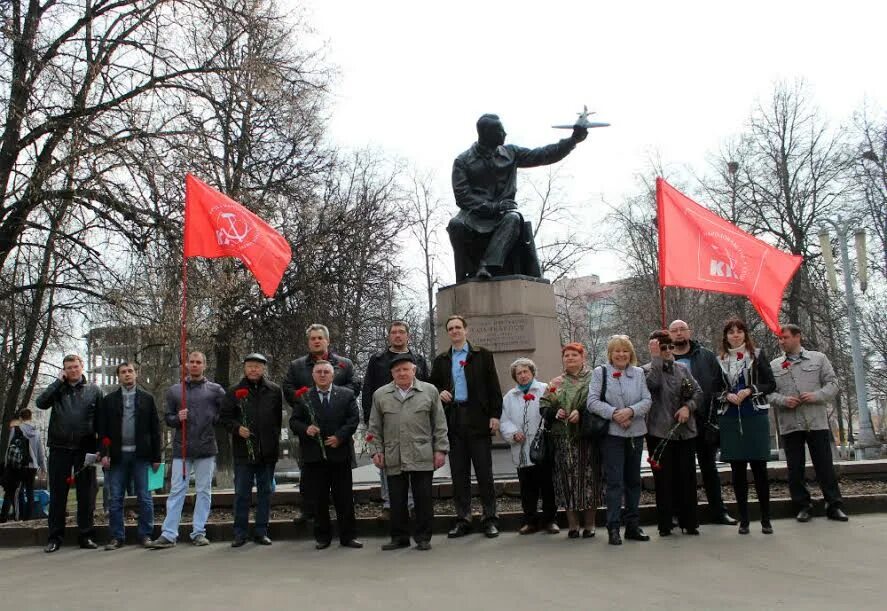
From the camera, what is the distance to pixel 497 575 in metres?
5.52

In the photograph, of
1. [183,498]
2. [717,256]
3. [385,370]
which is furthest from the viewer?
[717,256]

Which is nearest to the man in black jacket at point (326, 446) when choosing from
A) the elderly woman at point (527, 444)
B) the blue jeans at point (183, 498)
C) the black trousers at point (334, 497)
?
the black trousers at point (334, 497)

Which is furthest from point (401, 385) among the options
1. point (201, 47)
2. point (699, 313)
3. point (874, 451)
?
point (699, 313)

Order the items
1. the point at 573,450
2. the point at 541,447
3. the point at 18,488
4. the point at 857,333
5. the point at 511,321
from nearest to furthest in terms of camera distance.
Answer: the point at 573,450 → the point at 541,447 → the point at 511,321 → the point at 18,488 → the point at 857,333

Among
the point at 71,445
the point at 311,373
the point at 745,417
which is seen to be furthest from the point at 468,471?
the point at 71,445

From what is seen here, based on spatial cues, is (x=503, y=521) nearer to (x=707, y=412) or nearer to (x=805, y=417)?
(x=707, y=412)

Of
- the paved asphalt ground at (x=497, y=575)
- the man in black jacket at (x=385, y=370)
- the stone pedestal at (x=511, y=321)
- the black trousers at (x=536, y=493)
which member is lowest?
the paved asphalt ground at (x=497, y=575)

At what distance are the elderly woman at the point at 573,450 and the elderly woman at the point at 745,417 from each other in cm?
109

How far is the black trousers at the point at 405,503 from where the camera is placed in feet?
22.3

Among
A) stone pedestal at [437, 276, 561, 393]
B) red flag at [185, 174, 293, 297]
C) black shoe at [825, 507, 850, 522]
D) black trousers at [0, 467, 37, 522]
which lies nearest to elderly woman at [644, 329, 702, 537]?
black shoe at [825, 507, 850, 522]

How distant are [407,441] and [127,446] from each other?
277cm

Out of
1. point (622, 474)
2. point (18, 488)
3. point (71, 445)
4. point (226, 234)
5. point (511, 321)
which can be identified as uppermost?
point (226, 234)

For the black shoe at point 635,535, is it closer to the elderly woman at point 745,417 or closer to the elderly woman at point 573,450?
the elderly woman at point 573,450

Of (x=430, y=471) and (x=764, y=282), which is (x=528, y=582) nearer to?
(x=430, y=471)
